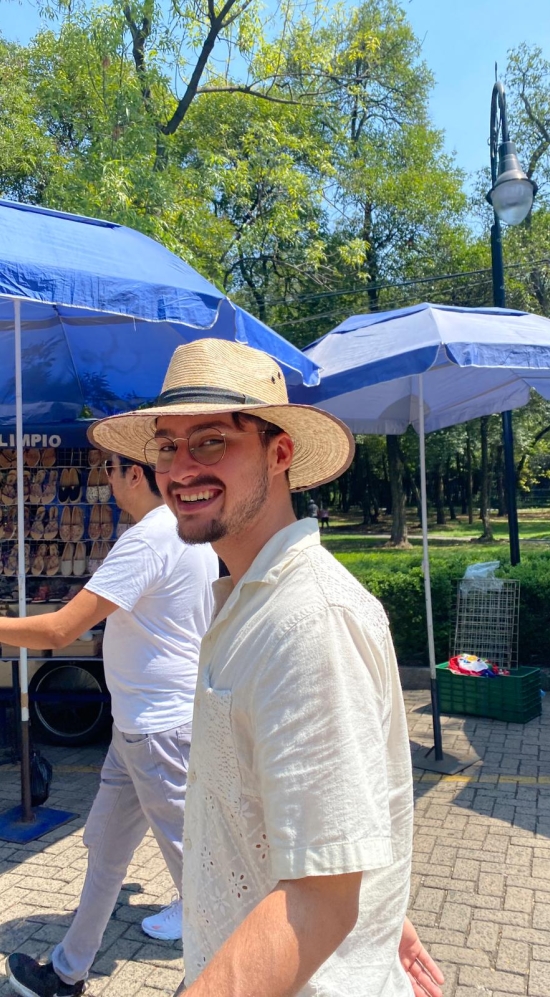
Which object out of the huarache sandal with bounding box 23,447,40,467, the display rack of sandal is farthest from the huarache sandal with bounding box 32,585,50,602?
the huarache sandal with bounding box 23,447,40,467

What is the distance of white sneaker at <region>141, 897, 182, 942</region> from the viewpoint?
3.47 meters

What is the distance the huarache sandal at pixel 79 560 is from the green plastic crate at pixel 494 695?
3.22m

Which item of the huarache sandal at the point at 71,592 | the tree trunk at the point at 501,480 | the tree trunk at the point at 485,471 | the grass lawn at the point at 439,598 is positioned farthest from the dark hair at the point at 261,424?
the tree trunk at the point at 501,480

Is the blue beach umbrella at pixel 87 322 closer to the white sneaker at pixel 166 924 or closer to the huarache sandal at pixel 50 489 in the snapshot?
the huarache sandal at pixel 50 489

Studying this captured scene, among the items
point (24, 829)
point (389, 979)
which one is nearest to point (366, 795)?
point (389, 979)

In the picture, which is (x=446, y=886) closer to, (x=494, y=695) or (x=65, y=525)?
(x=494, y=695)

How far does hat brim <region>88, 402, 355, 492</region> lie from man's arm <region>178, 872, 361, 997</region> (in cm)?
79

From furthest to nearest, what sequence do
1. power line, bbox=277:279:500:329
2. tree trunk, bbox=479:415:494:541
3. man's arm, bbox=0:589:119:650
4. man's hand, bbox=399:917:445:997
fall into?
tree trunk, bbox=479:415:494:541
power line, bbox=277:279:500:329
man's arm, bbox=0:589:119:650
man's hand, bbox=399:917:445:997

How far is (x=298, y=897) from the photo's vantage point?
1.01 m

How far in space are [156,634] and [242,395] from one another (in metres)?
1.61

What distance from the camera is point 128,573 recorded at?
2.70 m

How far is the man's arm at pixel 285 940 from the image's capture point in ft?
3.17

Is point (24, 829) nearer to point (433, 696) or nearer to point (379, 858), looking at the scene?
point (433, 696)

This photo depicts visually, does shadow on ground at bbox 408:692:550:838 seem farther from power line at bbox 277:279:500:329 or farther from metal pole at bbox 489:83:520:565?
power line at bbox 277:279:500:329
